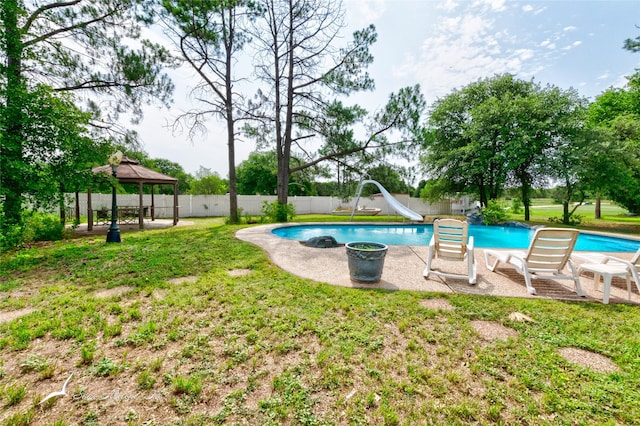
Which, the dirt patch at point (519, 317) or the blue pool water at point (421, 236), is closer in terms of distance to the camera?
the dirt patch at point (519, 317)

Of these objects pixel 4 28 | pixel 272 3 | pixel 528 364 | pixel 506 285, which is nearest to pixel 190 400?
pixel 528 364

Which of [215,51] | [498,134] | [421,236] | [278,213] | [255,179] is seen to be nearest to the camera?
[421,236]

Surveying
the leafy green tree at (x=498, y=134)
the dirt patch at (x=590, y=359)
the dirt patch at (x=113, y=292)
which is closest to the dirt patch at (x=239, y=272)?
the dirt patch at (x=113, y=292)

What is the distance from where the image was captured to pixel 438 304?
3117 millimetres

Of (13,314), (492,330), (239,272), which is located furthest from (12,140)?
(492,330)

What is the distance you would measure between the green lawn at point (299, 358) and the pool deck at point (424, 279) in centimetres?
35

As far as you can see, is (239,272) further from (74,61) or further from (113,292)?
(74,61)

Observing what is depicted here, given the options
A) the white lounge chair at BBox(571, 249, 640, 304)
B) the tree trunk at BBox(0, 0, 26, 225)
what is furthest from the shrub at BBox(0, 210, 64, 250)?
the white lounge chair at BBox(571, 249, 640, 304)

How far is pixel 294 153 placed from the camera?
47.3 feet

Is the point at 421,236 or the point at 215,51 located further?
the point at 215,51

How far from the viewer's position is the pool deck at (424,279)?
11.6ft

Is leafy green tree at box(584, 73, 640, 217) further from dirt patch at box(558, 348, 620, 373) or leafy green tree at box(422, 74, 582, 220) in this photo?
dirt patch at box(558, 348, 620, 373)

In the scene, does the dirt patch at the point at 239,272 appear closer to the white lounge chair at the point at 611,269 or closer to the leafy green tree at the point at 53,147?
the white lounge chair at the point at 611,269

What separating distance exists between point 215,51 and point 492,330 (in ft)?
47.1
